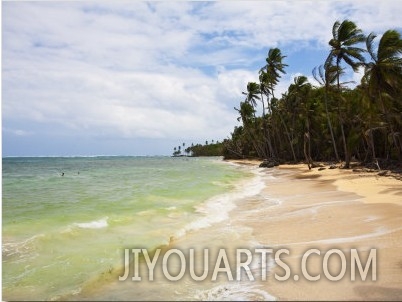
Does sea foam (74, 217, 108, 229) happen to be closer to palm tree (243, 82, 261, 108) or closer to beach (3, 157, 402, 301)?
beach (3, 157, 402, 301)

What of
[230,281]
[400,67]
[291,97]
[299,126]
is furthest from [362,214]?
[299,126]

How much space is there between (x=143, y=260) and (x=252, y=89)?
53259 mm

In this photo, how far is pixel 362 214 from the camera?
1084 centimetres

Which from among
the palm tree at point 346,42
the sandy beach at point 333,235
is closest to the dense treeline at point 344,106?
the palm tree at point 346,42

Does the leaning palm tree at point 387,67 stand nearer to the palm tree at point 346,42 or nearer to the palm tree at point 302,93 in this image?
the palm tree at point 346,42

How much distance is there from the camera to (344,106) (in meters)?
42.7

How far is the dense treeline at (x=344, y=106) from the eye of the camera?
25031 mm

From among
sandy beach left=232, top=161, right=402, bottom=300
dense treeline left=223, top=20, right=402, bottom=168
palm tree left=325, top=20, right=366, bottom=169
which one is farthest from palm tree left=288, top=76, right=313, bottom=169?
sandy beach left=232, top=161, right=402, bottom=300

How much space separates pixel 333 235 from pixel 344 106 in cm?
3737

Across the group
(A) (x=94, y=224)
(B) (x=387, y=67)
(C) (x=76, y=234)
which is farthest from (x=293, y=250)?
(B) (x=387, y=67)

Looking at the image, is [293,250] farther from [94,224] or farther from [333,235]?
[94,224]

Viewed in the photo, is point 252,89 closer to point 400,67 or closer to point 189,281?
point 400,67

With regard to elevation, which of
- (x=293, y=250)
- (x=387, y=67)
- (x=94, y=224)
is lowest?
(x=94, y=224)

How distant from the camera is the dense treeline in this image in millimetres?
25031
